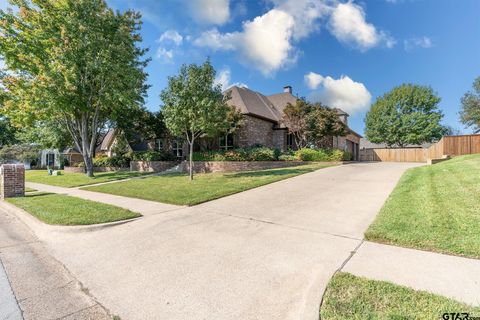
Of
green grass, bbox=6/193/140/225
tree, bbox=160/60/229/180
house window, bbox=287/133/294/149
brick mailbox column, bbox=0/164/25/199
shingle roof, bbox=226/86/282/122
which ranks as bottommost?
green grass, bbox=6/193/140/225

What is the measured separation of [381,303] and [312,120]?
18299 millimetres

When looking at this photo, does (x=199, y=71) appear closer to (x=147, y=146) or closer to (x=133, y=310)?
(x=133, y=310)

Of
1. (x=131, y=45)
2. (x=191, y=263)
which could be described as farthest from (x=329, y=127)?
(x=191, y=263)

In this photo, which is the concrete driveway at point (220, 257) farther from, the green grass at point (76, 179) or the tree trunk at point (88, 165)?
the tree trunk at point (88, 165)

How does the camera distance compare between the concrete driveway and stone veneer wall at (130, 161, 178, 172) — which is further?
stone veneer wall at (130, 161, 178, 172)

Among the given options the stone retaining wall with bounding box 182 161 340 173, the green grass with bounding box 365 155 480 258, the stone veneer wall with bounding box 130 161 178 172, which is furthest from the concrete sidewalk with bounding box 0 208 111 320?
the stone veneer wall with bounding box 130 161 178 172

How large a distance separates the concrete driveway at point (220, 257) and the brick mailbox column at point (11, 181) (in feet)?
23.2

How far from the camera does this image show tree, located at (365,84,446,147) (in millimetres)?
34438

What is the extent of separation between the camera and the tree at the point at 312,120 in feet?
64.8

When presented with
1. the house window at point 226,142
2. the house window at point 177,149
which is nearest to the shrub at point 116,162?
the house window at point 177,149

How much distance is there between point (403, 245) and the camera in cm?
416

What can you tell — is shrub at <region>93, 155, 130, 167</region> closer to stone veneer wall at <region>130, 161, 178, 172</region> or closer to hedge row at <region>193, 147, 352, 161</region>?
stone veneer wall at <region>130, 161, 178, 172</region>

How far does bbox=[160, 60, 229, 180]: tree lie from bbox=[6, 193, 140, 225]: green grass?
6280 mm

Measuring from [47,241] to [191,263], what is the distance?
3.98 metres
